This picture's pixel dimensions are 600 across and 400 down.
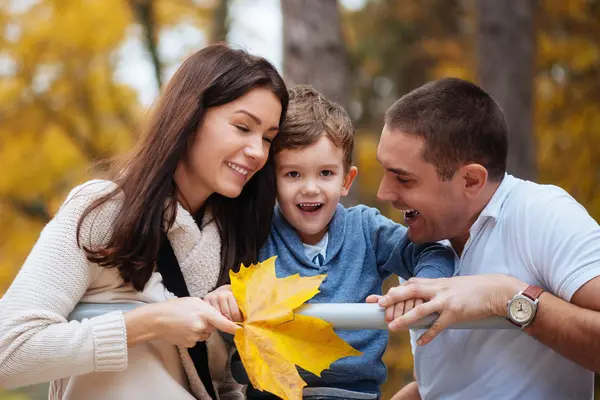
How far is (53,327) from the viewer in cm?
211

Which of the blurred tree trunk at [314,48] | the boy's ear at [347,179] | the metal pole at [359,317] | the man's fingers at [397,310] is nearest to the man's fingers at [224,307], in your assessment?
the metal pole at [359,317]

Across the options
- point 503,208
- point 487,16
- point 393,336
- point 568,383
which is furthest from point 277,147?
Answer: point 393,336

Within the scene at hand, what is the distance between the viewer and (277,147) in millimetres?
2732

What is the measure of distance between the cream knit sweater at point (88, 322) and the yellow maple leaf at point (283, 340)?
13.2 inches

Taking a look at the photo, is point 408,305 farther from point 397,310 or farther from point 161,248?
point 161,248

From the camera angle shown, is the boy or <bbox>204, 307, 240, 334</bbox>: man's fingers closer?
<bbox>204, 307, 240, 334</bbox>: man's fingers

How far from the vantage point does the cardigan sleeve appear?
211cm

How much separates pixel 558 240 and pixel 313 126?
87cm

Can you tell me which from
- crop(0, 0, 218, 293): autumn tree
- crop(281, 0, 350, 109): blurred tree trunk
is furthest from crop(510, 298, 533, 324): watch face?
crop(0, 0, 218, 293): autumn tree

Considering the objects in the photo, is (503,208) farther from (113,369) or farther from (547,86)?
(547,86)

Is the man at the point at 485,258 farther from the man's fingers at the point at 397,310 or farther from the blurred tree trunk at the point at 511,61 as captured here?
the blurred tree trunk at the point at 511,61

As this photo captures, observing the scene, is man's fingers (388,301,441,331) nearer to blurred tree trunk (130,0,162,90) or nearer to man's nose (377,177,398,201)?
man's nose (377,177,398,201)

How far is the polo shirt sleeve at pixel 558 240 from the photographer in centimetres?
223

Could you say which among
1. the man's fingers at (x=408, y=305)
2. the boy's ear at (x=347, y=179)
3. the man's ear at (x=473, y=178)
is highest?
the man's ear at (x=473, y=178)
